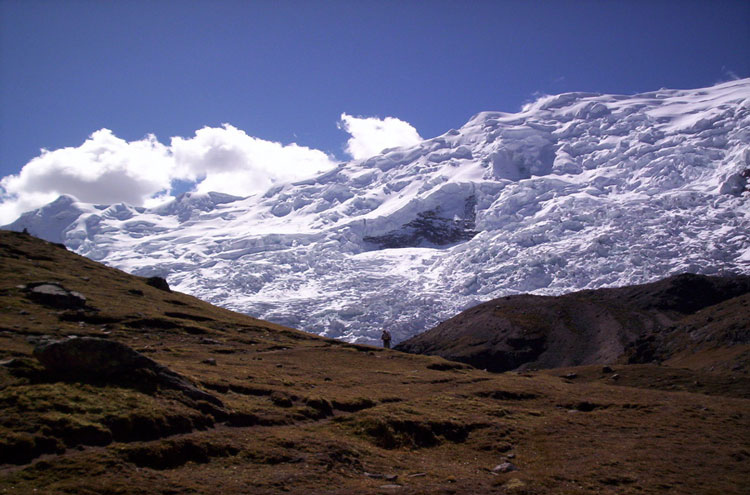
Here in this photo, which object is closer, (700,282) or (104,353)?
(104,353)

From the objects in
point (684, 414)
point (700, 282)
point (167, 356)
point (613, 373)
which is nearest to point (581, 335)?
point (700, 282)

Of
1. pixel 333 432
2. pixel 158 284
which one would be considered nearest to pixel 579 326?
pixel 158 284

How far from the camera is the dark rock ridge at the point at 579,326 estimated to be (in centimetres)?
11566

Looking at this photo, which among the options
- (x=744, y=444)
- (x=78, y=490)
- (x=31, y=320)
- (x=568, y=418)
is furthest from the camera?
(x=31, y=320)

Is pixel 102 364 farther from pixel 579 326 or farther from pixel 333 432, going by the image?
pixel 579 326

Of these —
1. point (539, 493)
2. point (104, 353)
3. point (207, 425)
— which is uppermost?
point (104, 353)

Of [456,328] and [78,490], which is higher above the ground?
[456,328]

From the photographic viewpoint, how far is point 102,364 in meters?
21.1

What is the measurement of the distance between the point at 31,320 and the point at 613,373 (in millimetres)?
56346

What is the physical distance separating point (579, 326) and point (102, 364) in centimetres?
12704

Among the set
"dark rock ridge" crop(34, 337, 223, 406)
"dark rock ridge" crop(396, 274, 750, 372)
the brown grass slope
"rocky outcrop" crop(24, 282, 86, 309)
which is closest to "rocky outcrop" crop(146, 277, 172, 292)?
"rocky outcrop" crop(24, 282, 86, 309)

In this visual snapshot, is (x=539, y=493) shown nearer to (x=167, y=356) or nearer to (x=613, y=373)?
(x=167, y=356)

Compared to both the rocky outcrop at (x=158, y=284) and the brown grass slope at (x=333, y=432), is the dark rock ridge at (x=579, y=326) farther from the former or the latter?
the brown grass slope at (x=333, y=432)

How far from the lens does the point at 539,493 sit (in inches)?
718
